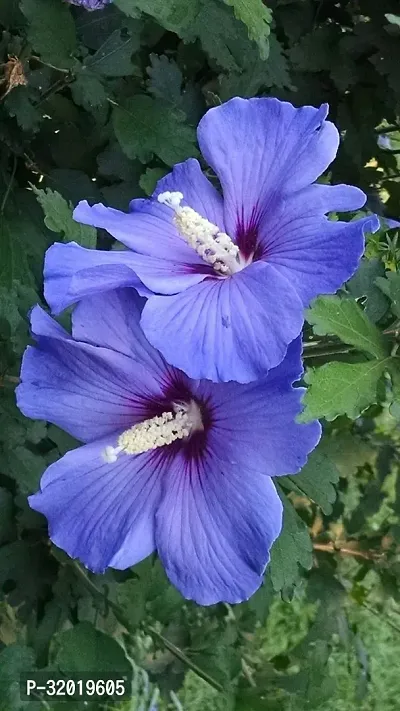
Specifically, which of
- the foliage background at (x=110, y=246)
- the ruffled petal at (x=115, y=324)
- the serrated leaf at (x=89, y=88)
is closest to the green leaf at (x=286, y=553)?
the foliage background at (x=110, y=246)

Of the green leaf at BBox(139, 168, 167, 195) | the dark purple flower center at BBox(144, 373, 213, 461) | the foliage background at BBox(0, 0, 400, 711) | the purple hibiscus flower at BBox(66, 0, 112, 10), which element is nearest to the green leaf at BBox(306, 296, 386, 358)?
the foliage background at BBox(0, 0, 400, 711)

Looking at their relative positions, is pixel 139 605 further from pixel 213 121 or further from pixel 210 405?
pixel 213 121

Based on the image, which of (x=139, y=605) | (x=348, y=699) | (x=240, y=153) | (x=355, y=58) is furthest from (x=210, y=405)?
(x=348, y=699)

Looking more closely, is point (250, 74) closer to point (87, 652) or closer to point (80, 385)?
point (80, 385)

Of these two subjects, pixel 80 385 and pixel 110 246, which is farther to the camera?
pixel 110 246

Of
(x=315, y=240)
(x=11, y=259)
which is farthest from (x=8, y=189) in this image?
(x=315, y=240)
